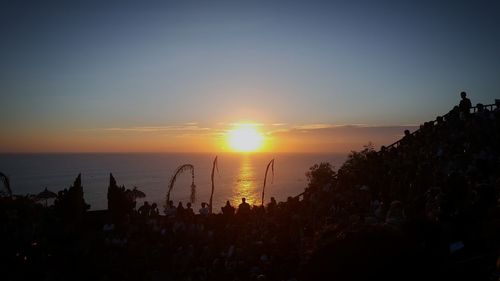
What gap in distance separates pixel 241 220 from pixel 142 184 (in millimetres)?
170177

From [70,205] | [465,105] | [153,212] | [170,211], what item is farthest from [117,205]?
[465,105]

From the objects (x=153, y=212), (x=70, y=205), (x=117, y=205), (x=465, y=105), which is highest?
(x=465, y=105)

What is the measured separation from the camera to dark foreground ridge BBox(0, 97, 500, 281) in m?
8.05

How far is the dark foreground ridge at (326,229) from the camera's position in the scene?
317 inches

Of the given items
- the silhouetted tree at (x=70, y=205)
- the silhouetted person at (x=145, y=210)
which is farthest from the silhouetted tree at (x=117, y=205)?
the silhouetted tree at (x=70, y=205)

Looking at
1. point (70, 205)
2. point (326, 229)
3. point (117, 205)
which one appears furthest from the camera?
point (117, 205)

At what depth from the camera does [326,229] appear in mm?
8859

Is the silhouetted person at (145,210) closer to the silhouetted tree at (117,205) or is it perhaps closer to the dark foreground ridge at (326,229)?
the dark foreground ridge at (326,229)

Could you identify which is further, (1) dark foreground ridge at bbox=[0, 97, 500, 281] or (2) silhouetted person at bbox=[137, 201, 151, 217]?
(2) silhouetted person at bbox=[137, 201, 151, 217]

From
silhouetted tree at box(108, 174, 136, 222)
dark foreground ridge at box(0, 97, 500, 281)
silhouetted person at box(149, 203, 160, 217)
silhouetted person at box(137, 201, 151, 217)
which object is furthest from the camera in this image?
silhouetted person at box(137, 201, 151, 217)

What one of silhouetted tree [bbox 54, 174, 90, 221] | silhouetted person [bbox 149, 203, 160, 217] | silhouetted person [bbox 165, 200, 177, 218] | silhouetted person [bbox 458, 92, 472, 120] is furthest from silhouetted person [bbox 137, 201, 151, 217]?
silhouetted person [bbox 458, 92, 472, 120]

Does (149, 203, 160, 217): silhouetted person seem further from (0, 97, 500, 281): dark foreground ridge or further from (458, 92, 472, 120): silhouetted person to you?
(458, 92, 472, 120): silhouetted person

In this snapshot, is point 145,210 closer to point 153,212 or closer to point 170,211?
point 153,212

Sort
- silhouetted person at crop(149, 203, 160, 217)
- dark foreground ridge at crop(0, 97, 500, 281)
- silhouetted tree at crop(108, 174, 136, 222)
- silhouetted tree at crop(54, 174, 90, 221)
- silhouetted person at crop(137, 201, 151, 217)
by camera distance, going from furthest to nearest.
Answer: silhouetted person at crop(137, 201, 151, 217) → silhouetted person at crop(149, 203, 160, 217) → silhouetted tree at crop(108, 174, 136, 222) → silhouetted tree at crop(54, 174, 90, 221) → dark foreground ridge at crop(0, 97, 500, 281)
